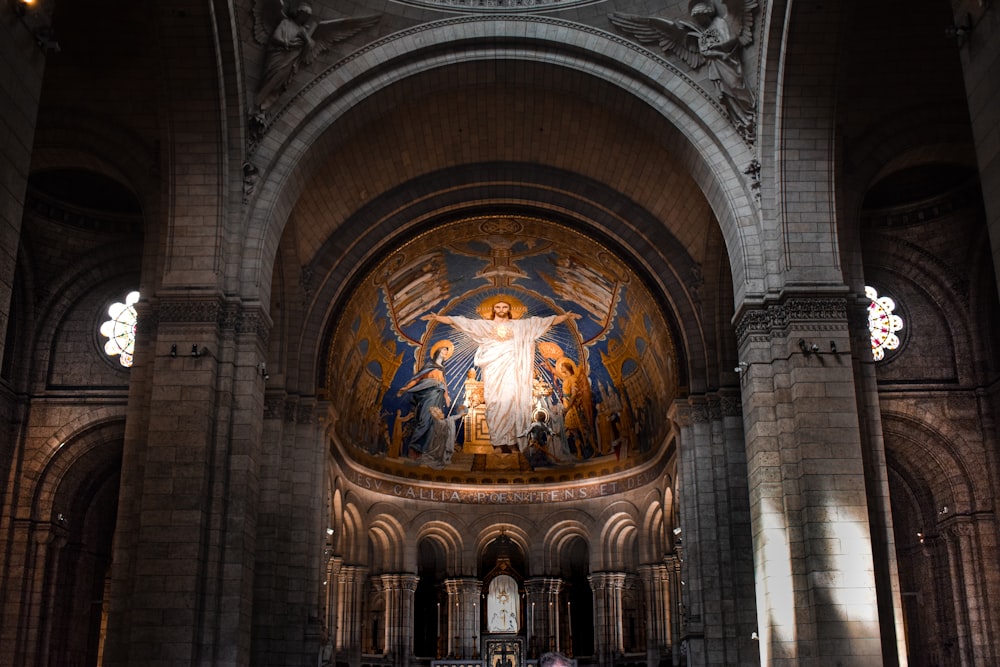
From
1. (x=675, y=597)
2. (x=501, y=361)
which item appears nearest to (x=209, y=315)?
(x=501, y=361)

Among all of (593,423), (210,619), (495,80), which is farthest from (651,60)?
(593,423)

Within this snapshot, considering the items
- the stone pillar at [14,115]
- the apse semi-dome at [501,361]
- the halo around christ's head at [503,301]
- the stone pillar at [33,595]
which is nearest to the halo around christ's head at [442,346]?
the apse semi-dome at [501,361]

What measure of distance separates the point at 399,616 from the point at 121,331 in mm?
13047

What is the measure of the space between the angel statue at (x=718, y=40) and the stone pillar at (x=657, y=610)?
52.4 feet

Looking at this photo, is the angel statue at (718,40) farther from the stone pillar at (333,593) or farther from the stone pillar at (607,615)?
the stone pillar at (607,615)

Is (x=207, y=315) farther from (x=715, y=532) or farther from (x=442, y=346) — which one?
(x=442, y=346)

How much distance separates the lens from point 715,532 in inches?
937

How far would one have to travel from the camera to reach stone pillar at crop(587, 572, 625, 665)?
33.1 metres

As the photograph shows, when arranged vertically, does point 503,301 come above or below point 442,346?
above

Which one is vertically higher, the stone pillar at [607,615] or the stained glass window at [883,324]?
the stained glass window at [883,324]

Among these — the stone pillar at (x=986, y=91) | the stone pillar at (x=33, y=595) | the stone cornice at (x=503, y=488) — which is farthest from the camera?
the stone cornice at (x=503, y=488)

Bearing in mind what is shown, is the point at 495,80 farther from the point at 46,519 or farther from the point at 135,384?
the point at 46,519

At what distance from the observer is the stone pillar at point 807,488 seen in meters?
15.9

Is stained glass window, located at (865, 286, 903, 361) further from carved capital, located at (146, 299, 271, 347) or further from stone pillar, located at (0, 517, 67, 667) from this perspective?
stone pillar, located at (0, 517, 67, 667)
